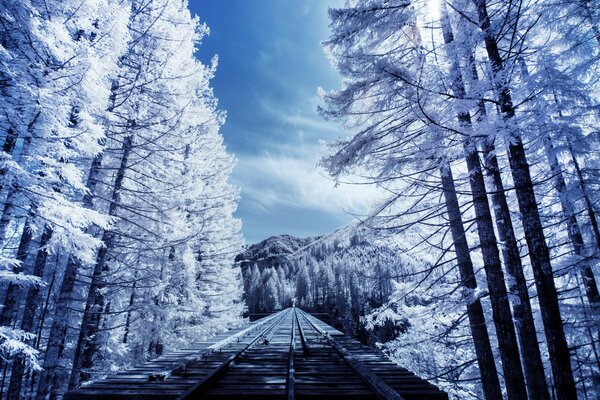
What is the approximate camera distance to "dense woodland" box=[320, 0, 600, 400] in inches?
183

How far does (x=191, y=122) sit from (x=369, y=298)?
9566cm

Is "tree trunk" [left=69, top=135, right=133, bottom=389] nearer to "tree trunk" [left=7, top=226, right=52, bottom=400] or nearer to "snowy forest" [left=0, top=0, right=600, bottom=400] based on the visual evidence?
"snowy forest" [left=0, top=0, right=600, bottom=400]

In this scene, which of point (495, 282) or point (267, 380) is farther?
point (495, 282)

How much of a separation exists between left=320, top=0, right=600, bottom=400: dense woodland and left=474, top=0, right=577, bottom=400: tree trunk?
0.06 feet

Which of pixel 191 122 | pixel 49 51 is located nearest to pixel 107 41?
pixel 49 51

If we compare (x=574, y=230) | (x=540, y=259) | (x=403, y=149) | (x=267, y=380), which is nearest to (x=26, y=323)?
(x=267, y=380)

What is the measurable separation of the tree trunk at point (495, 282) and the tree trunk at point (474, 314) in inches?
18.1

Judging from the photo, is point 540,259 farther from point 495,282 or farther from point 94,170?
point 94,170

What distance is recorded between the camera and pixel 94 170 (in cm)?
811

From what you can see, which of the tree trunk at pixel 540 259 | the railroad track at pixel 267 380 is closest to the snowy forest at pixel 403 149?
the tree trunk at pixel 540 259

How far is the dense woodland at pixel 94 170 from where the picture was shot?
5.23 m

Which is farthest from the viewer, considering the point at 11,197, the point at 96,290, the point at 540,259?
the point at 96,290

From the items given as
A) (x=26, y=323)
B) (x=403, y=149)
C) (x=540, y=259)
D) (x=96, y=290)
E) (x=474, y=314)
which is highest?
(x=403, y=149)

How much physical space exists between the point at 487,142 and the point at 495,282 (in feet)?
9.13
